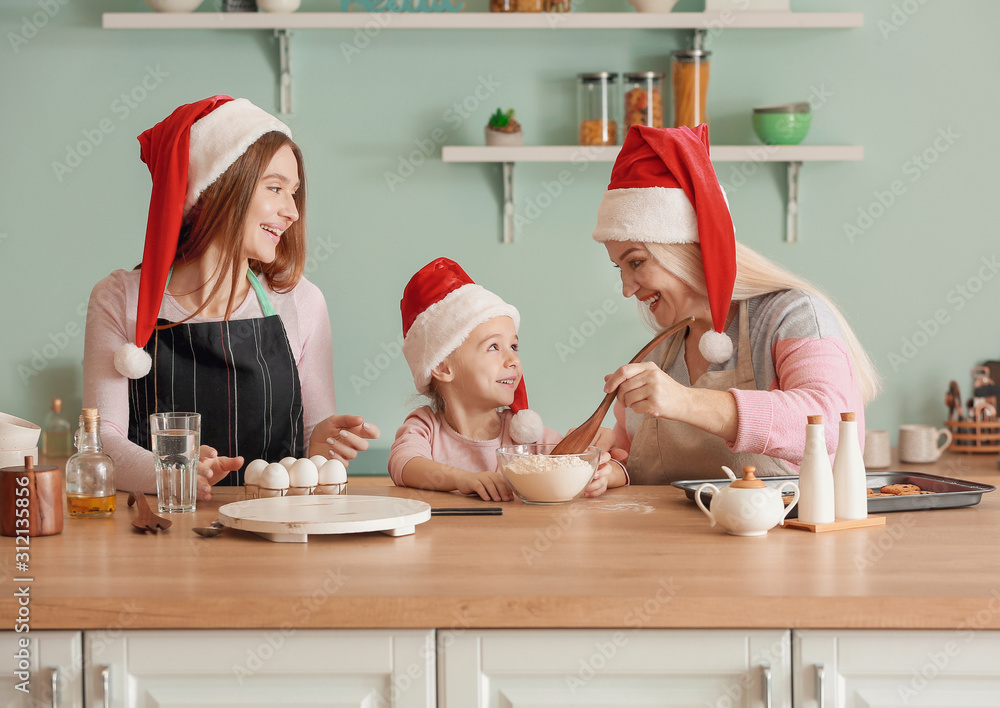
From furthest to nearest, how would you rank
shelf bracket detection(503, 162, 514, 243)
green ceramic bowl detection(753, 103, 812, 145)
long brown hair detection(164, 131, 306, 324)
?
shelf bracket detection(503, 162, 514, 243)
green ceramic bowl detection(753, 103, 812, 145)
long brown hair detection(164, 131, 306, 324)

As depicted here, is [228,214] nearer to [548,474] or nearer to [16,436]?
[16,436]

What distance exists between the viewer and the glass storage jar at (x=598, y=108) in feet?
9.02

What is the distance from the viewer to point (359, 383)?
295cm

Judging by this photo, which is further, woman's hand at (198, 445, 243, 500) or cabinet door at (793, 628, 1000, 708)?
woman's hand at (198, 445, 243, 500)

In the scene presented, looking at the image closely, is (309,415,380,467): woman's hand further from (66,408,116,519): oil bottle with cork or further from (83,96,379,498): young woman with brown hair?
(66,408,116,519): oil bottle with cork

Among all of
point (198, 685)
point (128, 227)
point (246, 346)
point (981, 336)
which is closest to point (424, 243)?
point (128, 227)

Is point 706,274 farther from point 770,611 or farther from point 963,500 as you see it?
point 770,611

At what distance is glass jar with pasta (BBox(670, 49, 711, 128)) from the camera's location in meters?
2.73

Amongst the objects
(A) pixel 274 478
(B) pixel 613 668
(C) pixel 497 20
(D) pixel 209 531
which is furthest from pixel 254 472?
(C) pixel 497 20

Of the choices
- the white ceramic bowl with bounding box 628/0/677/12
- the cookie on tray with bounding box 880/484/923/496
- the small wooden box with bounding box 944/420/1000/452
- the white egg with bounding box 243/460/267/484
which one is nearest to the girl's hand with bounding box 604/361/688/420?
the cookie on tray with bounding box 880/484/923/496

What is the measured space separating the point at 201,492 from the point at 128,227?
1703 mm

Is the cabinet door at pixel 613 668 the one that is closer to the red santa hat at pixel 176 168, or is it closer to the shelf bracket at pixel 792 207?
the red santa hat at pixel 176 168

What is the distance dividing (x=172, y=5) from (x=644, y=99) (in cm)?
140

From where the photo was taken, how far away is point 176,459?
1370 mm
